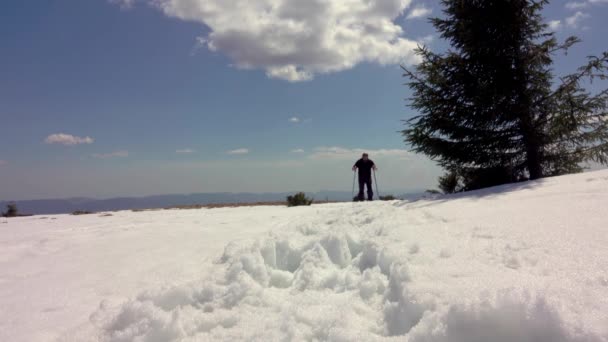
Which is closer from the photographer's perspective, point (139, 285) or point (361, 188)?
point (139, 285)

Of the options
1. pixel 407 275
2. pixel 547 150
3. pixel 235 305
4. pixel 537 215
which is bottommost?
pixel 235 305

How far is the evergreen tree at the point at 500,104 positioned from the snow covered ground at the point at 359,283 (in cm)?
455

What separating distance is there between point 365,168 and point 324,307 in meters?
9.62

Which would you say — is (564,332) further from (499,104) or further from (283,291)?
(499,104)

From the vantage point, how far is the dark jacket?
11.5 meters

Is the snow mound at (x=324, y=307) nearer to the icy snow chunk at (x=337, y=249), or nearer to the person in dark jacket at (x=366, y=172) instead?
the icy snow chunk at (x=337, y=249)

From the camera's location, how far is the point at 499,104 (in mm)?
8156

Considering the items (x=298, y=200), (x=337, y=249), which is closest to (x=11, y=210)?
(x=298, y=200)

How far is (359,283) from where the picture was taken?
250 cm

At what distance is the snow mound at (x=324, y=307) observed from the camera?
158 centimetres

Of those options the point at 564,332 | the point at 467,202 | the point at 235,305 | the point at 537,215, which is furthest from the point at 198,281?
the point at 467,202

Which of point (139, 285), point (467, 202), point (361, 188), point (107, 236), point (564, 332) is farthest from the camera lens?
point (361, 188)

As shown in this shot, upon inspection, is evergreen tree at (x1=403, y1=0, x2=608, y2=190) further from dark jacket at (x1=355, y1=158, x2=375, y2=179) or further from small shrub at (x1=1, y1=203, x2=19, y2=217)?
small shrub at (x1=1, y1=203, x2=19, y2=217)

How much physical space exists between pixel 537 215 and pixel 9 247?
7015 millimetres
